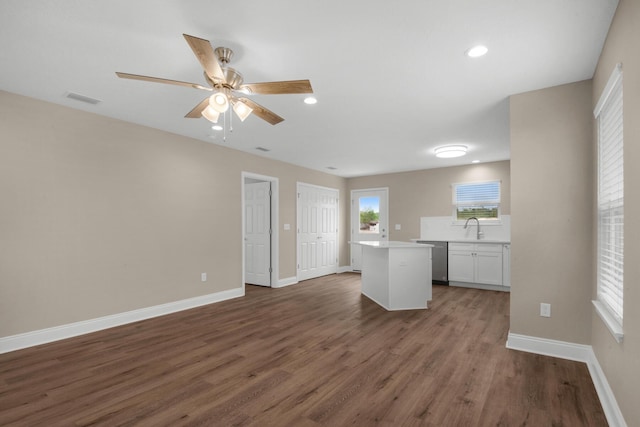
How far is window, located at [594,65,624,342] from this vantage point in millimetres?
2023

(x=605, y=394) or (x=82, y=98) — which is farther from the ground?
(x=82, y=98)

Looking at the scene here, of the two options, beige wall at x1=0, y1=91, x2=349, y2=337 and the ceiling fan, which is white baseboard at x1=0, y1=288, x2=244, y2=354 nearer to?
beige wall at x1=0, y1=91, x2=349, y2=337

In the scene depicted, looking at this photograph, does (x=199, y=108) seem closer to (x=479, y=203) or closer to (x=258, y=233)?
(x=258, y=233)

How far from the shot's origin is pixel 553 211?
2.94 meters

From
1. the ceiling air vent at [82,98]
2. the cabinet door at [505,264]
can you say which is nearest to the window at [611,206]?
the cabinet door at [505,264]

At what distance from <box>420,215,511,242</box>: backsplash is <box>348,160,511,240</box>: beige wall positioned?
12 centimetres

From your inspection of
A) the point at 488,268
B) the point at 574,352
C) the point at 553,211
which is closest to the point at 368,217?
the point at 488,268

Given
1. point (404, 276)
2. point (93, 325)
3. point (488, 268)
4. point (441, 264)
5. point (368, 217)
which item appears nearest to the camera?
point (93, 325)

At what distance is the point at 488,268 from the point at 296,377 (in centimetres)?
490

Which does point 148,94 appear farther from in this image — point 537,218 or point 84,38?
point 537,218

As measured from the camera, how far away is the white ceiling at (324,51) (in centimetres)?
196

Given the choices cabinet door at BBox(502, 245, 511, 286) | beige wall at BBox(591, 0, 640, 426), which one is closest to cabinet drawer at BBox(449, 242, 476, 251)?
cabinet door at BBox(502, 245, 511, 286)

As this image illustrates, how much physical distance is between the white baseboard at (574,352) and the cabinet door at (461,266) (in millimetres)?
3311

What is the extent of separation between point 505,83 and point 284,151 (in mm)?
3560
